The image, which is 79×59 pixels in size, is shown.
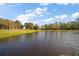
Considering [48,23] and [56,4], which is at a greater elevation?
[56,4]

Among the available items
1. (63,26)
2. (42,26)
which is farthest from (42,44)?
(63,26)

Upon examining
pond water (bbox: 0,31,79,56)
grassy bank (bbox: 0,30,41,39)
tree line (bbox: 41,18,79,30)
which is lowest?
pond water (bbox: 0,31,79,56)

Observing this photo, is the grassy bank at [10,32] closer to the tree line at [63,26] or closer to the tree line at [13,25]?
the tree line at [13,25]

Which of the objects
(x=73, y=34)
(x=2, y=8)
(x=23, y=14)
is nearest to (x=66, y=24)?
(x=73, y=34)

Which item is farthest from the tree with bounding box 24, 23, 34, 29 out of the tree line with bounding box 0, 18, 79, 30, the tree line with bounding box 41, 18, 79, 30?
the tree line with bounding box 41, 18, 79, 30

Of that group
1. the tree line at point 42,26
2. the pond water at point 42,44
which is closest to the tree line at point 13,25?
the tree line at point 42,26

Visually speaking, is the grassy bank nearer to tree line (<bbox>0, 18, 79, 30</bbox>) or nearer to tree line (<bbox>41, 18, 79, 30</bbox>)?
tree line (<bbox>0, 18, 79, 30</bbox>)

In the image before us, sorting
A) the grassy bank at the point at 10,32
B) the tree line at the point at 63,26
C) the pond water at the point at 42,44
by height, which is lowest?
the pond water at the point at 42,44

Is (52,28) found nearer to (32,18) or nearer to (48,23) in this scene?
(48,23)
